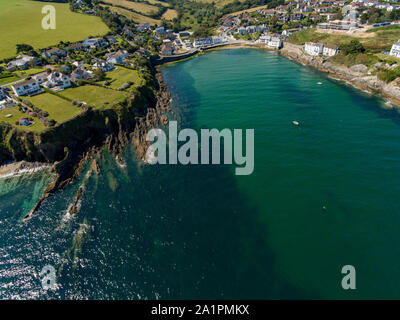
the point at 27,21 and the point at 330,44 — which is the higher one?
the point at 27,21

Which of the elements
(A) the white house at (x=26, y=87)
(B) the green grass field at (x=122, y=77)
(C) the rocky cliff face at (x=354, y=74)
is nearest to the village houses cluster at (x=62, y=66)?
(A) the white house at (x=26, y=87)

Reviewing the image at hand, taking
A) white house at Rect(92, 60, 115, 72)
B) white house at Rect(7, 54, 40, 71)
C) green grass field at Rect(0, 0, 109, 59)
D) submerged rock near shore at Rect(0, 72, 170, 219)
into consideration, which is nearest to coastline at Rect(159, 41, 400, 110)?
white house at Rect(92, 60, 115, 72)

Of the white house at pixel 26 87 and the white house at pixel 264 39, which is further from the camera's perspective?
the white house at pixel 264 39

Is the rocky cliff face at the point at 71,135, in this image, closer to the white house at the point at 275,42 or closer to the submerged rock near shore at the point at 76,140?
the submerged rock near shore at the point at 76,140

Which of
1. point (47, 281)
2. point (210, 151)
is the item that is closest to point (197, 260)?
point (47, 281)
